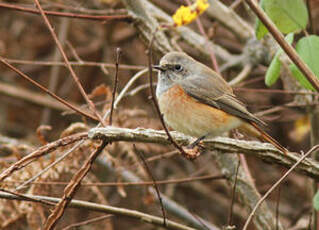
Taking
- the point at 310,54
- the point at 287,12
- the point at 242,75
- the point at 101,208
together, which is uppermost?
the point at 242,75

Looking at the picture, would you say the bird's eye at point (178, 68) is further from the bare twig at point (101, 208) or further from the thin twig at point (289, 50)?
the thin twig at point (289, 50)

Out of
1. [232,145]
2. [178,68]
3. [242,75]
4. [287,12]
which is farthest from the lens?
[242,75]

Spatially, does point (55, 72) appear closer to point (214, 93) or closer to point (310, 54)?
point (214, 93)

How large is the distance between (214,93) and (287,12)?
1019 millimetres

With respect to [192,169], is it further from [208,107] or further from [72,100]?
[208,107]

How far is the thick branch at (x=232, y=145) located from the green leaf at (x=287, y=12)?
635mm

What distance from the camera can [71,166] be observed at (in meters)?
3.49

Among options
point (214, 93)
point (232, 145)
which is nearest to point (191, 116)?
point (214, 93)

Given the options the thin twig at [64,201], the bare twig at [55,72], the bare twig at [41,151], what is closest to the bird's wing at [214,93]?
the bare twig at [41,151]

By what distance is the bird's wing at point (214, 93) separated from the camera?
319 centimetres

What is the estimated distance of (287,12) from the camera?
237 centimetres

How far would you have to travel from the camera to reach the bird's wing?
3.19 meters

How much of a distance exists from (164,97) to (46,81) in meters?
3.21

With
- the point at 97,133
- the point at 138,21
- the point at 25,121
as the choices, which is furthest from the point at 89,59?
the point at 97,133
